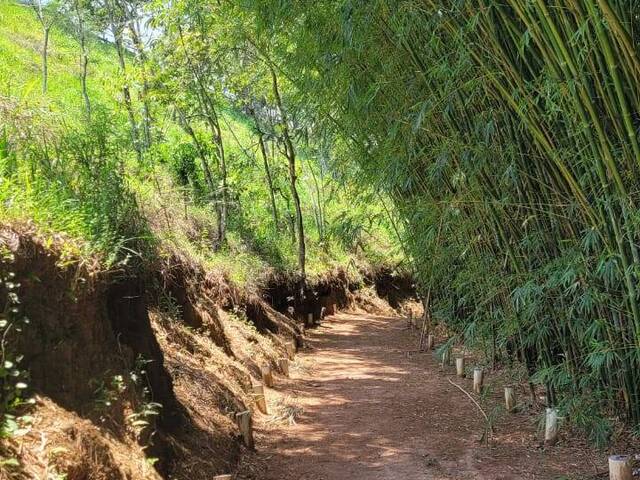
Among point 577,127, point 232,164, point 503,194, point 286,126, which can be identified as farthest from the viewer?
point 232,164

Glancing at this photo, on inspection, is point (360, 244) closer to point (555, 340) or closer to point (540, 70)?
point (555, 340)

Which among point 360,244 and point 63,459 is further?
point 360,244

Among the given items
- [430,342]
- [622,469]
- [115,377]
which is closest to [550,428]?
[622,469]

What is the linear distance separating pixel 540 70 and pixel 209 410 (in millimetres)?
2772

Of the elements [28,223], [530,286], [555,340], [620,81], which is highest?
[620,81]

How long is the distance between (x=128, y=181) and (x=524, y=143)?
7.41 feet

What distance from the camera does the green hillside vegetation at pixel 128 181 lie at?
270cm

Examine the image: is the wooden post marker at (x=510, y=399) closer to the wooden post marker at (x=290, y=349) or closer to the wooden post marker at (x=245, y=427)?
the wooden post marker at (x=245, y=427)

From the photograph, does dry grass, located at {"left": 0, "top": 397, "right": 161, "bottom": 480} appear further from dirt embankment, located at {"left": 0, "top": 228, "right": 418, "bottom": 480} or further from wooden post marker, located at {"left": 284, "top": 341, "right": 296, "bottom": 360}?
wooden post marker, located at {"left": 284, "top": 341, "right": 296, "bottom": 360}

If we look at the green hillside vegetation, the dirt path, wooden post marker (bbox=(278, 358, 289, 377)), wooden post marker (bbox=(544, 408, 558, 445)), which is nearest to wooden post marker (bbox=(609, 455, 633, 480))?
the dirt path

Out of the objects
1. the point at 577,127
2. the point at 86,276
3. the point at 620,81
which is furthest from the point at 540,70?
the point at 86,276

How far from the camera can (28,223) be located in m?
2.26

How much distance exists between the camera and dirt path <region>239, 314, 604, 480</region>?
11.4 ft

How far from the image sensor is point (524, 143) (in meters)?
3.35
